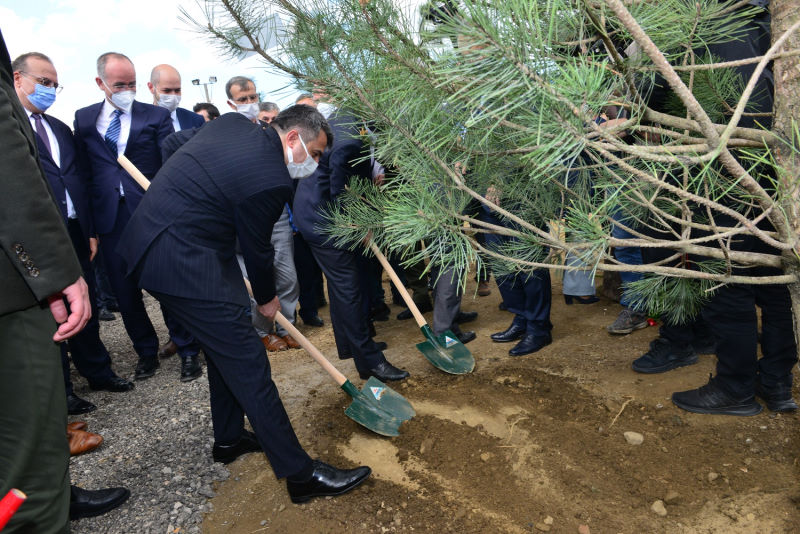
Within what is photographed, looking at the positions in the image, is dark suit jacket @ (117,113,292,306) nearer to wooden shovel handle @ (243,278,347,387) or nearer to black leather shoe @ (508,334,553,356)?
wooden shovel handle @ (243,278,347,387)

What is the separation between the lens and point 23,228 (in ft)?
3.34

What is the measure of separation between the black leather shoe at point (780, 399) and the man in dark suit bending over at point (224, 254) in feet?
5.46

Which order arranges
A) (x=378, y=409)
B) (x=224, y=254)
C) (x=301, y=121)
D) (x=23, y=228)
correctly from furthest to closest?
(x=378, y=409)
(x=301, y=121)
(x=224, y=254)
(x=23, y=228)

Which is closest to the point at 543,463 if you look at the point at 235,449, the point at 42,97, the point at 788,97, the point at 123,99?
the point at 235,449

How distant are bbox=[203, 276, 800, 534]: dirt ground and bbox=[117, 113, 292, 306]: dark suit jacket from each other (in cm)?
79

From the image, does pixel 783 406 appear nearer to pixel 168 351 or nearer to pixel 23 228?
pixel 23 228

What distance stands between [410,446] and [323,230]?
1192 millimetres

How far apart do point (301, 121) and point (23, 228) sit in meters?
1.11

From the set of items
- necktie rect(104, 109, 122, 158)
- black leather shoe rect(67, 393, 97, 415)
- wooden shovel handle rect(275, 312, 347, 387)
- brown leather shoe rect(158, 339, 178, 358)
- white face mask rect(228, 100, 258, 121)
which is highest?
white face mask rect(228, 100, 258, 121)

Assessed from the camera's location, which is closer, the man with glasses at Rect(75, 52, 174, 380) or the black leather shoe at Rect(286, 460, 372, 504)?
the black leather shoe at Rect(286, 460, 372, 504)

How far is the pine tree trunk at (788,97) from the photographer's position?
1088 millimetres

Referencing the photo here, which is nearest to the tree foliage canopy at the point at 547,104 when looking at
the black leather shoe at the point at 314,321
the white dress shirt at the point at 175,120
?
the white dress shirt at the point at 175,120

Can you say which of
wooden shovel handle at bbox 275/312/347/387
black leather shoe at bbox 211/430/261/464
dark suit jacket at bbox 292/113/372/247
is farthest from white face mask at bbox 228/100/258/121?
Result: black leather shoe at bbox 211/430/261/464

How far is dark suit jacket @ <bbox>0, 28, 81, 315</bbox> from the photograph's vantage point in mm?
993
